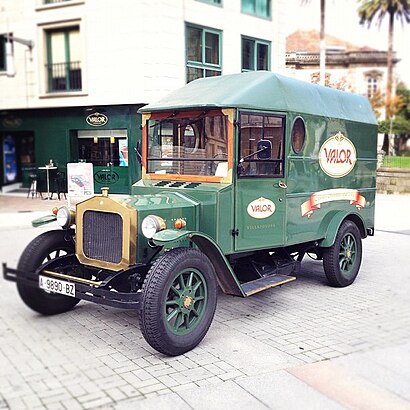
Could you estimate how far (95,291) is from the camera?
4.61 m

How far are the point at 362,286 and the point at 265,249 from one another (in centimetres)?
185

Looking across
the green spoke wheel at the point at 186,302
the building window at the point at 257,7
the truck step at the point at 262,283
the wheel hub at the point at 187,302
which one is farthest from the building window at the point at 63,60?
the wheel hub at the point at 187,302

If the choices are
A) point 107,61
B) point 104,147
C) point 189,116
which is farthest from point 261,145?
point 104,147

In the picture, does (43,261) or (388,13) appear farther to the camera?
(388,13)

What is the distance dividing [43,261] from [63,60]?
626 inches

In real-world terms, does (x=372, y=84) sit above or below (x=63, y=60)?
above

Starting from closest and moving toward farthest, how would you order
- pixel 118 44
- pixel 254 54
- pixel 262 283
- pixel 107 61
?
pixel 262 283 → pixel 118 44 → pixel 107 61 → pixel 254 54

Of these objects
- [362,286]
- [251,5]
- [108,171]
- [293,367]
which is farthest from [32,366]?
[251,5]

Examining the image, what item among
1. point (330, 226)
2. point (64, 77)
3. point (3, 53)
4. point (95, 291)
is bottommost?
point (95, 291)

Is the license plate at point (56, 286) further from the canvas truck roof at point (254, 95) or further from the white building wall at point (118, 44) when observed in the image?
the white building wall at point (118, 44)

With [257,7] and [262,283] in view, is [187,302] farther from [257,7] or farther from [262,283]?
[257,7]

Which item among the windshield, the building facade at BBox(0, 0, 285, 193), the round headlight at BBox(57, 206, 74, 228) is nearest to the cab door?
the windshield

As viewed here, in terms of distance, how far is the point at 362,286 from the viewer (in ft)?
23.1

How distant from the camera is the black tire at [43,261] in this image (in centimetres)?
511
